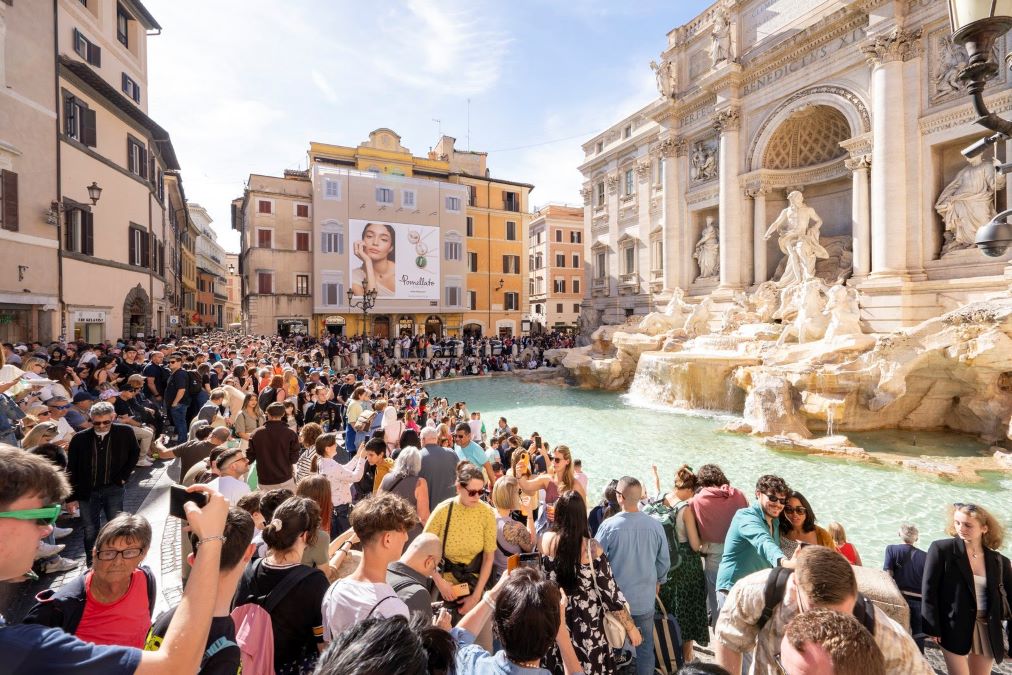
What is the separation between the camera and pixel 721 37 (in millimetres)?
20078

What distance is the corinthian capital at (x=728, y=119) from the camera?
1980 centimetres

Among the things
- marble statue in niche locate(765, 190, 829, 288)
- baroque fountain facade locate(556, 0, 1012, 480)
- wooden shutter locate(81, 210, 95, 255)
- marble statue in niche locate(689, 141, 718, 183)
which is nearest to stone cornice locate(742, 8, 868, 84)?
baroque fountain facade locate(556, 0, 1012, 480)

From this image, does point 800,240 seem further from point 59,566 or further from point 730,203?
point 59,566

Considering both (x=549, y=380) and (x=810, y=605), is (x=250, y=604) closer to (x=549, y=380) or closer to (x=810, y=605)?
(x=810, y=605)

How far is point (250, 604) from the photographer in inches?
78.6

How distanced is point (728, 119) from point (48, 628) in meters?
23.1

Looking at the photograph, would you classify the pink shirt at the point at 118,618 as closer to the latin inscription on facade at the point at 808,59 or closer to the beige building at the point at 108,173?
the beige building at the point at 108,173

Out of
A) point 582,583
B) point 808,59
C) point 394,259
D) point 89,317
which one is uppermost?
point 808,59

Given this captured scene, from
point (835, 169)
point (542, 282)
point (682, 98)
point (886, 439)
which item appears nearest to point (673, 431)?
point (886, 439)

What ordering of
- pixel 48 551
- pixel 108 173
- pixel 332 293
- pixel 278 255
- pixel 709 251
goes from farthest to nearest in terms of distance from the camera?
1. pixel 332 293
2. pixel 278 255
3. pixel 709 251
4. pixel 108 173
5. pixel 48 551

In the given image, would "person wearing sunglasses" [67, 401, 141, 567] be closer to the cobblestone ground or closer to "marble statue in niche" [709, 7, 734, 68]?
the cobblestone ground

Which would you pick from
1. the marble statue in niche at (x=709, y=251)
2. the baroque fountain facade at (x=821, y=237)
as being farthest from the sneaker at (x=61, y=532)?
the marble statue in niche at (x=709, y=251)

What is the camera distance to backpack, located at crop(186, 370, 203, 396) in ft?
24.4

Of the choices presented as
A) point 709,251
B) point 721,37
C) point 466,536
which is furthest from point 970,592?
point 721,37
